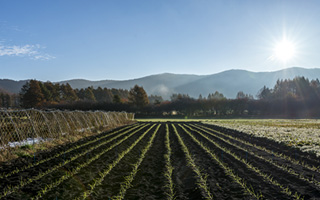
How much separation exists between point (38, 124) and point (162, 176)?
1230cm

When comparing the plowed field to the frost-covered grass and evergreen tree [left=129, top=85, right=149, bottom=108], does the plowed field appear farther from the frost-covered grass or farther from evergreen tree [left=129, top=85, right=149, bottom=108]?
evergreen tree [left=129, top=85, right=149, bottom=108]

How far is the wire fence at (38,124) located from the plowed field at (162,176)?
294 centimetres

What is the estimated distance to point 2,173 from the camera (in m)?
9.20

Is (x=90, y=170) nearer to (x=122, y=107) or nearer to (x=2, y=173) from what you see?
(x=2, y=173)

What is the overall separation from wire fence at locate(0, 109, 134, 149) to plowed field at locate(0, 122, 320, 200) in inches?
116

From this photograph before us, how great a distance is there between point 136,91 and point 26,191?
8777 cm

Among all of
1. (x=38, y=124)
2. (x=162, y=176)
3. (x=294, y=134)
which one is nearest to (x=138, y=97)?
(x=294, y=134)

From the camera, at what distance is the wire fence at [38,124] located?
14.2 metres

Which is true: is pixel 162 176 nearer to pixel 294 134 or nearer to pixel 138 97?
pixel 294 134

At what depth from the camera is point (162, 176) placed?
9.15 m

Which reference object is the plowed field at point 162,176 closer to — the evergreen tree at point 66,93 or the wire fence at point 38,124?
the wire fence at point 38,124

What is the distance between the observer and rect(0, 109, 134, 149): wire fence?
14202 millimetres

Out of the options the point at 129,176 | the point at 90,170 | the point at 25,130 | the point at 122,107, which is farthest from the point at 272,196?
the point at 122,107

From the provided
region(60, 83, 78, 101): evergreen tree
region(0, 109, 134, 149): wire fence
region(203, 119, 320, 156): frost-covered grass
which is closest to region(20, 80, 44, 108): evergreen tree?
region(60, 83, 78, 101): evergreen tree
